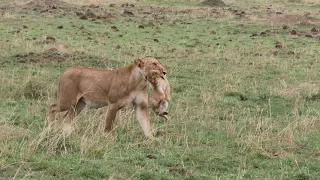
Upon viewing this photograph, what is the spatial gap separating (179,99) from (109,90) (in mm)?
3286

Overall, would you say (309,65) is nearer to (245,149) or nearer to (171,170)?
(245,149)

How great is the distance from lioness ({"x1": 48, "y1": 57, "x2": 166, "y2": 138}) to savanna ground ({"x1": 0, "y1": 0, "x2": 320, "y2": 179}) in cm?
29

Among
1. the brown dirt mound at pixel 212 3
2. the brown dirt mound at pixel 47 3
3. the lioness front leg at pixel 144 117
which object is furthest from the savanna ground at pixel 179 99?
the brown dirt mound at pixel 212 3

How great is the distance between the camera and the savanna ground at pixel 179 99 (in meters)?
6.76

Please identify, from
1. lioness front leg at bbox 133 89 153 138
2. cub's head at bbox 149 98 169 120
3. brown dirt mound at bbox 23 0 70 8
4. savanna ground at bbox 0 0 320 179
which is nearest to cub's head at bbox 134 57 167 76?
lioness front leg at bbox 133 89 153 138

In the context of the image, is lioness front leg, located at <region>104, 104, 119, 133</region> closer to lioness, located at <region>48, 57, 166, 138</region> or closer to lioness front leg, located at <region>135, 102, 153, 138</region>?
lioness, located at <region>48, 57, 166, 138</region>

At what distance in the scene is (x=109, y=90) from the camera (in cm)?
845

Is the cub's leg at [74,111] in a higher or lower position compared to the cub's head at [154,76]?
lower

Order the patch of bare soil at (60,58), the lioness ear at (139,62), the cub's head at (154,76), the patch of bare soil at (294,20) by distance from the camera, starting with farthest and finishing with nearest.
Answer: the patch of bare soil at (294,20), the patch of bare soil at (60,58), the lioness ear at (139,62), the cub's head at (154,76)

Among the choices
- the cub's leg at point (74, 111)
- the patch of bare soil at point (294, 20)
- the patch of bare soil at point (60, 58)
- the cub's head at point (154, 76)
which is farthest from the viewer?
the patch of bare soil at point (294, 20)

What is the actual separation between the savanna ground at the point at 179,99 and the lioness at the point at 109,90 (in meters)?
0.29

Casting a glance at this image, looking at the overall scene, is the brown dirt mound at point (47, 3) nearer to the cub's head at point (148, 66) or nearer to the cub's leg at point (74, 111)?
the cub's leg at point (74, 111)

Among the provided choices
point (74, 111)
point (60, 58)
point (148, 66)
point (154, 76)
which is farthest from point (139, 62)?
point (60, 58)

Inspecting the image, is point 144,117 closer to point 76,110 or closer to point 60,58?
point 76,110
